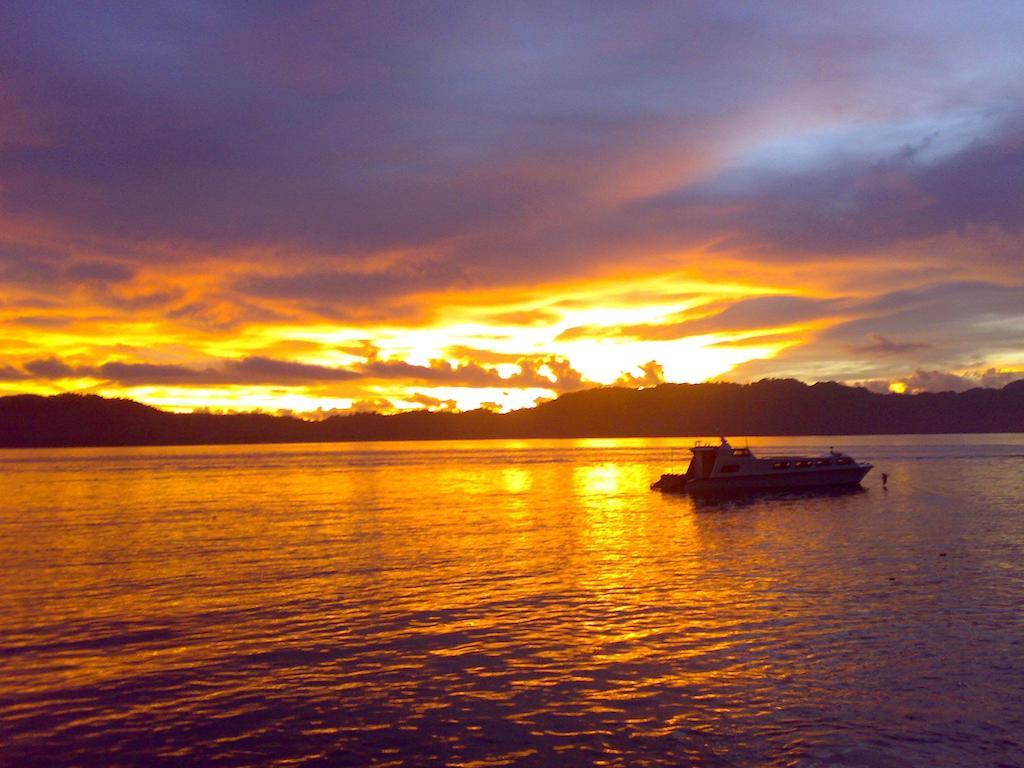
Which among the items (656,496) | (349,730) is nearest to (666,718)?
(349,730)

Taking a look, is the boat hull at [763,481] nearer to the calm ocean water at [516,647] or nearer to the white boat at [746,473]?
the white boat at [746,473]

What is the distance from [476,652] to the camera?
27.5 meters

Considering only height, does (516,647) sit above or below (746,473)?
below

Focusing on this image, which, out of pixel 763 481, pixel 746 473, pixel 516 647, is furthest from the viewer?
pixel 763 481

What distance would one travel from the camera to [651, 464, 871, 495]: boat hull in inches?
4070

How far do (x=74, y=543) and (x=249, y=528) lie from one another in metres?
13.5

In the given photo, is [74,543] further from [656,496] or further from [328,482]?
[328,482]

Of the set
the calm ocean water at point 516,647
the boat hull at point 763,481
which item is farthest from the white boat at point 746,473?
the calm ocean water at point 516,647

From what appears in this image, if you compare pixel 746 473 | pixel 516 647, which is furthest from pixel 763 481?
pixel 516 647

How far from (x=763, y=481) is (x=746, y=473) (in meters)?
2.94

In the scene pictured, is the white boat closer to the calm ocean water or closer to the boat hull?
the boat hull

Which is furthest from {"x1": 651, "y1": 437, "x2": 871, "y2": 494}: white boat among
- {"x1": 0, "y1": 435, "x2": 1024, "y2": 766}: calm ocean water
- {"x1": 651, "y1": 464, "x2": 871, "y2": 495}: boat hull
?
{"x1": 0, "y1": 435, "x2": 1024, "y2": 766}: calm ocean water

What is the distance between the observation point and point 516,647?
92.2 feet

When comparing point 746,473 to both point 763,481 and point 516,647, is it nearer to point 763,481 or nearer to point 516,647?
point 763,481
